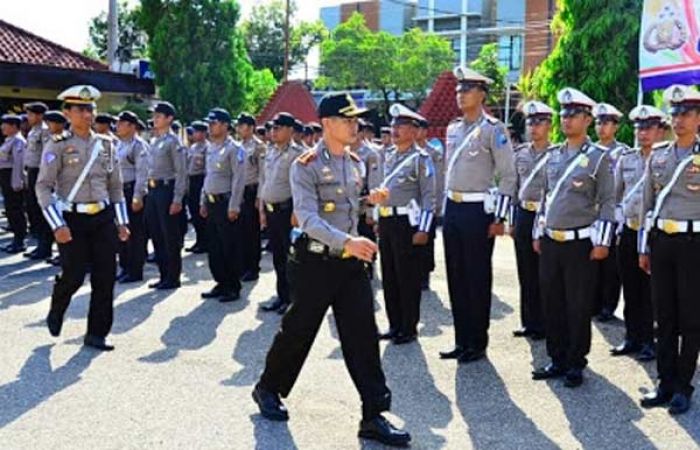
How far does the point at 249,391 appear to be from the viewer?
16.9 feet

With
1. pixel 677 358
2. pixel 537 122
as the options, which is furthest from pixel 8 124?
pixel 677 358

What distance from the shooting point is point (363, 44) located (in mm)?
41531

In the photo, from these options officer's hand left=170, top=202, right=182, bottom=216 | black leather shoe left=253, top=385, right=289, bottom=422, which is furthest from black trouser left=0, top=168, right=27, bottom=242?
black leather shoe left=253, top=385, right=289, bottom=422

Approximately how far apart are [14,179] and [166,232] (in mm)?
3911

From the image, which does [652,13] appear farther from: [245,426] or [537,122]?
[245,426]

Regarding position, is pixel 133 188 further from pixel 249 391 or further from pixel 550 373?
pixel 550 373

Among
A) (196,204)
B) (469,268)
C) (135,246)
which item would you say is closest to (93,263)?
(469,268)

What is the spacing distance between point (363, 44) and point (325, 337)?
36.3 m

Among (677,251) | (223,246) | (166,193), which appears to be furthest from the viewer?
(166,193)

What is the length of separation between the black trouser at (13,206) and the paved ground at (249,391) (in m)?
4.38

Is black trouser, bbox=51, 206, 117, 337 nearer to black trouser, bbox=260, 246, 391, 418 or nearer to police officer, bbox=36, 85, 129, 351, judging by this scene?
police officer, bbox=36, 85, 129, 351

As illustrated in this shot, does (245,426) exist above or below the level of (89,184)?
below

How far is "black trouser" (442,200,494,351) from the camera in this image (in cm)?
582

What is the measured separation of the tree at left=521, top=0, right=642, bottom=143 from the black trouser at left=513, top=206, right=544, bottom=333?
7.45m
